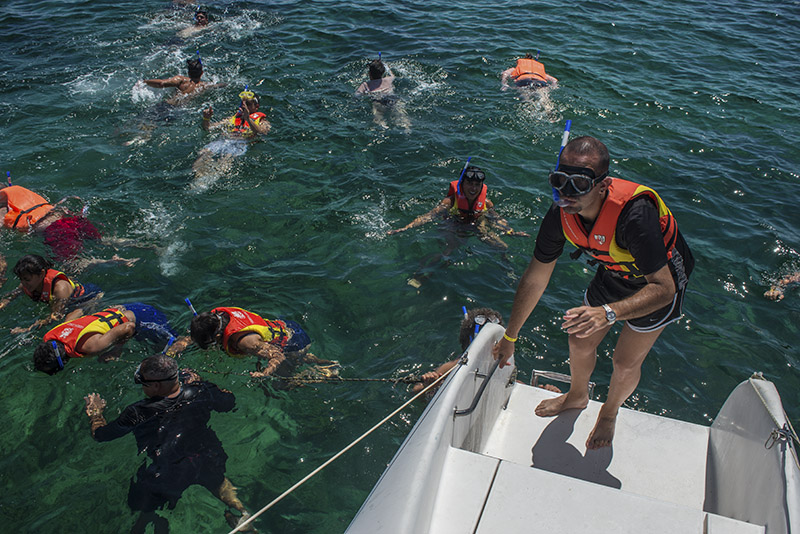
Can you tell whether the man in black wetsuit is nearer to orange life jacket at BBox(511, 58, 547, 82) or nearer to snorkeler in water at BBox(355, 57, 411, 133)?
snorkeler in water at BBox(355, 57, 411, 133)

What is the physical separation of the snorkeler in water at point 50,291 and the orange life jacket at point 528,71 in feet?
29.1

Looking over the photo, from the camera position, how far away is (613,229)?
9.84 feet

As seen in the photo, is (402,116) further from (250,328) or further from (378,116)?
(250,328)

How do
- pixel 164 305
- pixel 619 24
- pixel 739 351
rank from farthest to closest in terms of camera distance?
1. pixel 619 24
2. pixel 164 305
3. pixel 739 351

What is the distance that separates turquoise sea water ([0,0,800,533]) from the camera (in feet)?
16.5

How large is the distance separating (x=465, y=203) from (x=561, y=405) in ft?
12.9

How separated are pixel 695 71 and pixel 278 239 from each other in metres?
10.5

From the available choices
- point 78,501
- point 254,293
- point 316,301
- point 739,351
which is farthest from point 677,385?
point 78,501

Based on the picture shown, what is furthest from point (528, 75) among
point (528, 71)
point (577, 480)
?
point (577, 480)

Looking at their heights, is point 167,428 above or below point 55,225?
below

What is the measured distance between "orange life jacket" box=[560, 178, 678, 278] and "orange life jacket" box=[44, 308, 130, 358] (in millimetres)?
4679

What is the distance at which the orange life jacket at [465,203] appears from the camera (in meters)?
7.21

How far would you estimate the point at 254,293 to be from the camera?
6.62 m

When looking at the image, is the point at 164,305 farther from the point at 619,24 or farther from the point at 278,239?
the point at 619,24
